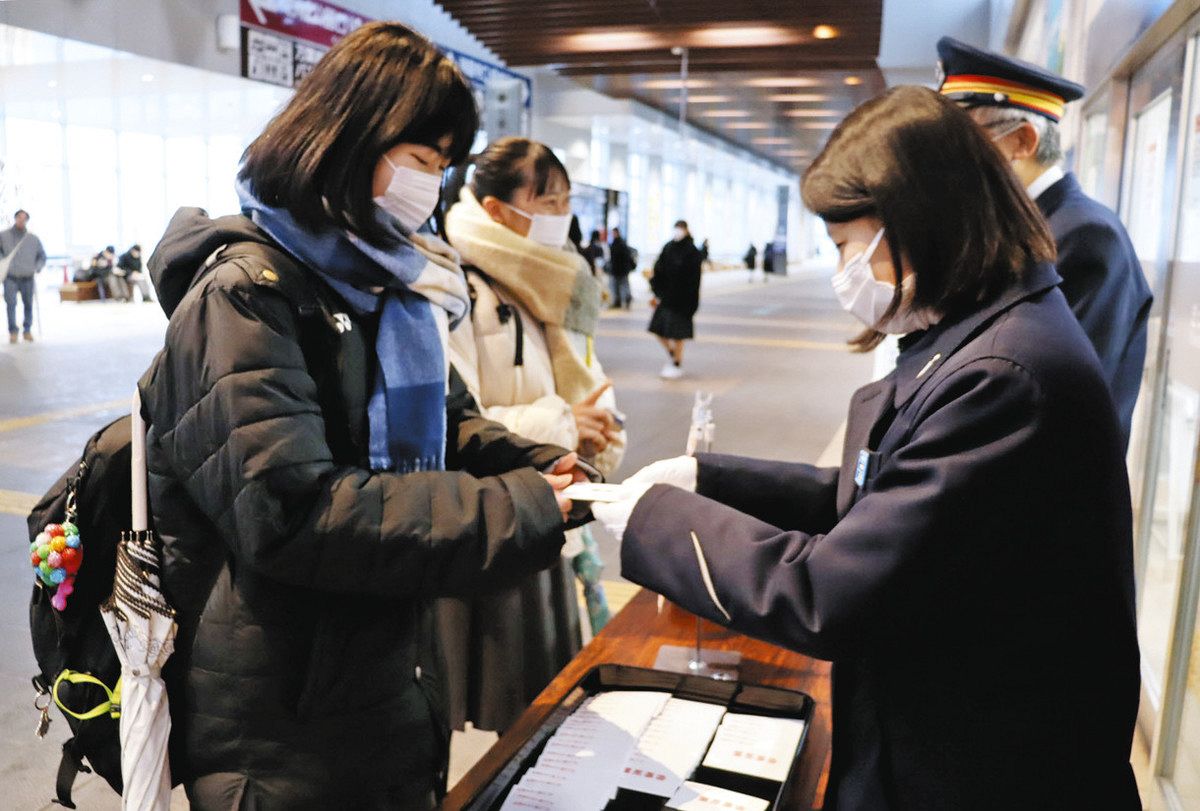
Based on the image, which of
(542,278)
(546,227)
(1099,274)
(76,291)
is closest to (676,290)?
(546,227)

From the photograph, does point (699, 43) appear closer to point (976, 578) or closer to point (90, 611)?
point (90, 611)

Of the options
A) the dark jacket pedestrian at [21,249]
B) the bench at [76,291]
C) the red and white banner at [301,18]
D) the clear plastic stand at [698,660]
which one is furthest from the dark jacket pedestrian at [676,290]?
the bench at [76,291]

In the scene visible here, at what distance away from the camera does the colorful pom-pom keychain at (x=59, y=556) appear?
131cm

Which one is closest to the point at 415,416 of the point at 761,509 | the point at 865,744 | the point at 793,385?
the point at 761,509

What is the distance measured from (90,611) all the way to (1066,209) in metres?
2.01

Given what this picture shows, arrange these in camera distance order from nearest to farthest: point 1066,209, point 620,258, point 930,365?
point 930,365
point 1066,209
point 620,258

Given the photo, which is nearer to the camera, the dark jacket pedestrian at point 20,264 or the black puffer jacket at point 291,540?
the black puffer jacket at point 291,540

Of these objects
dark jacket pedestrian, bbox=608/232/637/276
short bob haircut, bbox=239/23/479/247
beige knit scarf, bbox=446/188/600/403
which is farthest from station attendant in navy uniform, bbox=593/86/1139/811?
dark jacket pedestrian, bbox=608/232/637/276

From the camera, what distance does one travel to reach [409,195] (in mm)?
1365

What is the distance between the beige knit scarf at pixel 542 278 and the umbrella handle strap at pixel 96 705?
1.41 m

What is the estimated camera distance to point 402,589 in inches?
45.9

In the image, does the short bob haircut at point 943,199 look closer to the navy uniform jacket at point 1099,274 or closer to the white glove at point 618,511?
the white glove at point 618,511

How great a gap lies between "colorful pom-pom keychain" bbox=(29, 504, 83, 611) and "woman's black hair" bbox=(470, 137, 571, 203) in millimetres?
1548

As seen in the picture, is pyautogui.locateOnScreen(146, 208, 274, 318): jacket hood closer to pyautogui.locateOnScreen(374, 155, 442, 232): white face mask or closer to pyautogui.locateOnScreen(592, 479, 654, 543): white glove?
pyautogui.locateOnScreen(374, 155, 442, 232): white face mask
